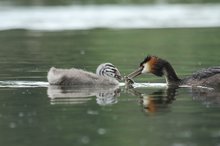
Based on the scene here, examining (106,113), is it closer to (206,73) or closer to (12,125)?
(12,125)

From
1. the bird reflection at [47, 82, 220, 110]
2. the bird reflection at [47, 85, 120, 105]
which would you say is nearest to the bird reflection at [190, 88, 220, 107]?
the bird reflection at [47, 82, 220, 110]

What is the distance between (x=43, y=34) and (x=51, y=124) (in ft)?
83.9

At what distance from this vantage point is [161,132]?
1384cm

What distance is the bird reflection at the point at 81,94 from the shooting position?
57.2ft

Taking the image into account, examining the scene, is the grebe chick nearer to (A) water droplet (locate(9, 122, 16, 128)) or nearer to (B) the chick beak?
(B) the chick beak

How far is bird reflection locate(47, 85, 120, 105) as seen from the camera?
1742 centimetres

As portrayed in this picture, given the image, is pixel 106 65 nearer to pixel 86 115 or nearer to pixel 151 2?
pixel 86 115

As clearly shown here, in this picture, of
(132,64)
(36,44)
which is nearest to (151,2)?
(36,44)

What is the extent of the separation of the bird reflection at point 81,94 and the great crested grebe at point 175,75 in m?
1.03

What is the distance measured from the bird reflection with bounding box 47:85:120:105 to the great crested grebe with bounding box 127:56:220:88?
1031mm

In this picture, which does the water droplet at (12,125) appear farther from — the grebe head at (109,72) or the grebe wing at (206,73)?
the grebe head at (109,72)

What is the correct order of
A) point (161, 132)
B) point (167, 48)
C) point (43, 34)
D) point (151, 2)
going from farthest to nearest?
point (151, 2), point (43, 34), point (167, 48), point (161, 132)

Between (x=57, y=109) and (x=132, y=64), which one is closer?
(x=57, y=109)

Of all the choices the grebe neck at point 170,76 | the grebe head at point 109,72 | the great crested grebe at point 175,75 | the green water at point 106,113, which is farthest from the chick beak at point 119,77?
the grebe neck at point 170,76
